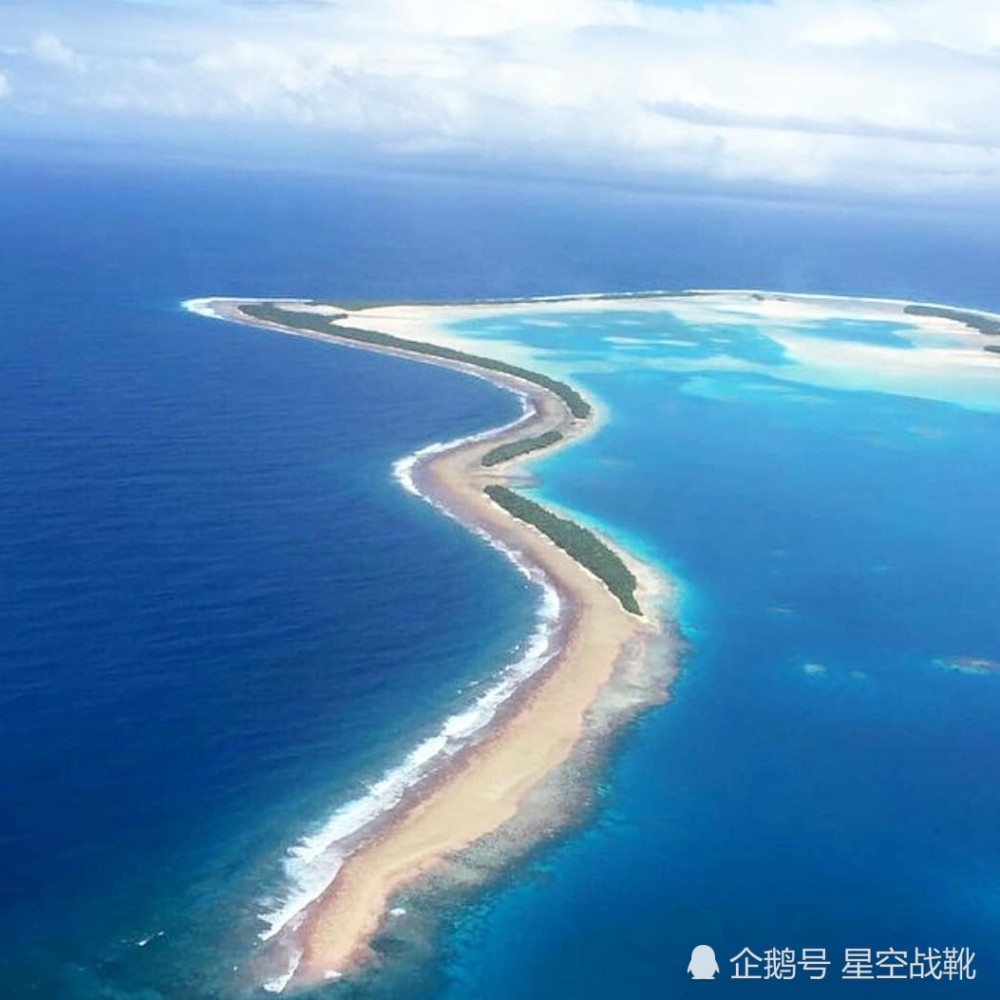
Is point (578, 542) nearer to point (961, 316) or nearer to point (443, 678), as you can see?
point (443, 678)

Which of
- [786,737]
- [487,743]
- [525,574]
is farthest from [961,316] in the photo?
[487,743]

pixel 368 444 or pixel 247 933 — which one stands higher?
pixel 368 444

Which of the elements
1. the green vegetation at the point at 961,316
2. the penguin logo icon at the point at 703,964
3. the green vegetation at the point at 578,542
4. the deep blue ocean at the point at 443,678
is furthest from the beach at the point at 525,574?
the penguin logo icon at the point at 703,964

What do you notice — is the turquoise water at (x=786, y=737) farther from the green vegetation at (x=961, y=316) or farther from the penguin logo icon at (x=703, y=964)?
the green vegetation at (x=961, y=316)

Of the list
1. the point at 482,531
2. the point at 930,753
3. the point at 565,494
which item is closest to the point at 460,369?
the point at 565,494

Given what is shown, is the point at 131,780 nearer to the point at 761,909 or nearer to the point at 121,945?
the point at 121,945

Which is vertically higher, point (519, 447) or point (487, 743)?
point (519, 447)
